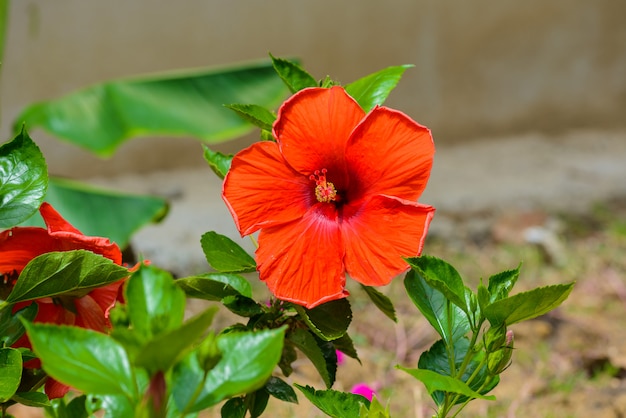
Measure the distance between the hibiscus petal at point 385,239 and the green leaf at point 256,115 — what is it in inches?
4.3

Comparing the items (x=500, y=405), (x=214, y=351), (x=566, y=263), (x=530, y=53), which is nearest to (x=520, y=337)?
(x=500, y=405)

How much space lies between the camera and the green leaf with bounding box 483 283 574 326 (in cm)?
49

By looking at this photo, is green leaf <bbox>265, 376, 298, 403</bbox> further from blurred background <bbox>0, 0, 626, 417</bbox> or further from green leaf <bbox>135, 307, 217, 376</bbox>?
blurred background <bbox>0, 0, 626, 417</bbox>

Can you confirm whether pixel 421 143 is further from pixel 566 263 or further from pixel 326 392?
pixel 566 263

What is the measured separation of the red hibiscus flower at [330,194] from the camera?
0.56m

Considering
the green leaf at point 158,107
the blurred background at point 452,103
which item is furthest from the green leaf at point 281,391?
the green leaf at point 158,107

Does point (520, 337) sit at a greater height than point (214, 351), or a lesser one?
lesser

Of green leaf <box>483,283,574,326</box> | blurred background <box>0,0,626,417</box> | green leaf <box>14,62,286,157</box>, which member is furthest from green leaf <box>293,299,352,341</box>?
green leaf <box>14,62,286,157</box>

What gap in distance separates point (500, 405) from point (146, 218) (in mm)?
1053

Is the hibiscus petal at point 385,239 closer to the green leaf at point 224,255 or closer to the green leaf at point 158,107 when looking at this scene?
the green leaf at point 224,255

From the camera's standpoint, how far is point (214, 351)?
410mm

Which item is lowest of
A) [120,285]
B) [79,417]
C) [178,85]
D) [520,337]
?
[520,337]

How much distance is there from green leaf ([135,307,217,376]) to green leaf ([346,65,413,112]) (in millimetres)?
293

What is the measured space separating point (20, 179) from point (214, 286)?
16cm
